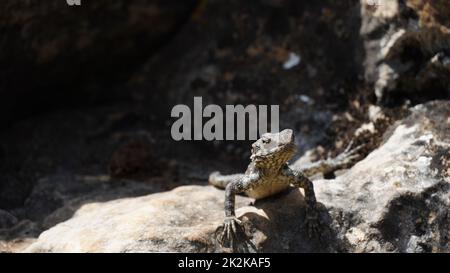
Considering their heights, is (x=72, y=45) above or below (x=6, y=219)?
above

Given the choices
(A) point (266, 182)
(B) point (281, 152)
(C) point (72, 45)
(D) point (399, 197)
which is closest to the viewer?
(B) point (281, 152)

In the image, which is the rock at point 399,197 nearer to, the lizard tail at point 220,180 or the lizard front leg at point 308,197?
the lizard front leg at point 308,197

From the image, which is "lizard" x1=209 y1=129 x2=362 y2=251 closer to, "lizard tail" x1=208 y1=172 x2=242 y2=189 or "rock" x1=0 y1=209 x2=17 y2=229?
"lizard tail" x1=208 y1=172 x2=242 y2=189

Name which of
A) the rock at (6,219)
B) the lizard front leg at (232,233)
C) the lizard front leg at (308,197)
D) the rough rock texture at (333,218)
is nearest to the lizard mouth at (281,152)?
the lizard front leg at (308,197)

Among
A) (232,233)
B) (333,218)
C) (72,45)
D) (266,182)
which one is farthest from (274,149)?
(72,45)

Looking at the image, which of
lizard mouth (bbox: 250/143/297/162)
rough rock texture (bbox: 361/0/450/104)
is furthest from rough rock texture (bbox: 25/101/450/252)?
rough rock texture (bbox: 361/0/450/104)

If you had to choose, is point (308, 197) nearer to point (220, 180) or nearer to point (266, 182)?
point (266, 182)

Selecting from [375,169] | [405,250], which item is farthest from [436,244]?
[375,169]
